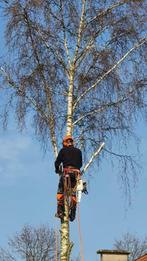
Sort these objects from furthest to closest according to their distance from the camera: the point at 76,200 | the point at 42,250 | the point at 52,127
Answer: the point at 42,250 < the point at 52,127 < the point at 76,200

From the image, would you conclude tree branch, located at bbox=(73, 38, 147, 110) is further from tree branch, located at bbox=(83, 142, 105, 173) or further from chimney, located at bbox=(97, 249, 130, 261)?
chimney, located at bbox=(97, 249, 130, 261)

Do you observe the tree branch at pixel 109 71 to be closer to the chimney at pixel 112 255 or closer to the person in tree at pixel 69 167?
the person in tree at pixel 69 167

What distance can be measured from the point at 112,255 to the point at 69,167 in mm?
12762

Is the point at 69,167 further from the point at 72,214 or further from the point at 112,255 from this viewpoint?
the point at 112,255

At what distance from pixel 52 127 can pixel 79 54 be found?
1427 mm

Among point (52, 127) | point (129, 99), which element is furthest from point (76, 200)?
point (129, 99)

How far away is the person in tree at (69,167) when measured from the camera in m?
9.88

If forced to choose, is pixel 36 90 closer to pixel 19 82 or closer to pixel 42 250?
pixel 19 82

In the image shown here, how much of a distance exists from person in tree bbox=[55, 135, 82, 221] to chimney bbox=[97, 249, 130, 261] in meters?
12.0

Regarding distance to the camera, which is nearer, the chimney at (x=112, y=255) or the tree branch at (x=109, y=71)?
the tree branch at (x=109, y=71)

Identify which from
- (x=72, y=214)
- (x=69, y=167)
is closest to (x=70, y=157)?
(x=69, y=167)

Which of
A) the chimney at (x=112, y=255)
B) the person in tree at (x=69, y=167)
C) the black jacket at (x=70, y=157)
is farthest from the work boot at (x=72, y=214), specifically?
the chimney at (x=112, y=255)

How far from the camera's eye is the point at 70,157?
991 cm

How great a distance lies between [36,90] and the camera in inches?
444
